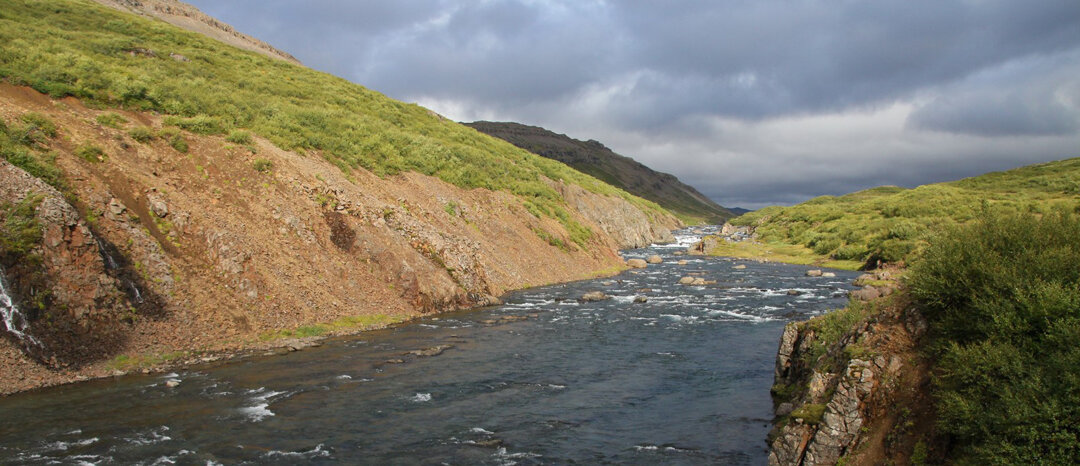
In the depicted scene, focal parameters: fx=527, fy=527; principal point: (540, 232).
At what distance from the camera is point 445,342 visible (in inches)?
1012

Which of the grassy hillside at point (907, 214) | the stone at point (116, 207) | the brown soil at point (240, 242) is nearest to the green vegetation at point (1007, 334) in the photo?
the brown soil at point (240, 242)

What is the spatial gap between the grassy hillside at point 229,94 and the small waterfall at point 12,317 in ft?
59.3

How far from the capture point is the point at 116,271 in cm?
2123

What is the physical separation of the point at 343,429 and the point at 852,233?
263 ft

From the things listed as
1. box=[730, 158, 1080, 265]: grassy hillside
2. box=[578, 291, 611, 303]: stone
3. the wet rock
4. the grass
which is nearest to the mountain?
box=[578, 291, 611, 303]: stone

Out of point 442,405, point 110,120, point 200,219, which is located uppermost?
point 110,120

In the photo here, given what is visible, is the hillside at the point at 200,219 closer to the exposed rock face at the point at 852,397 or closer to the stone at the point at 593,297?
the stone at the point at 593,297

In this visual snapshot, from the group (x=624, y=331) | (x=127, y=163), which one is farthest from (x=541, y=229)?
(x=127, y=163)

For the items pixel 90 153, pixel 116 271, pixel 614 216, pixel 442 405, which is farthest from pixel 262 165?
pixel 614 216

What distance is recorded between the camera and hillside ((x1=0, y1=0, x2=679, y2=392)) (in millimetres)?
19578

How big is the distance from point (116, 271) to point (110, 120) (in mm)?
13415

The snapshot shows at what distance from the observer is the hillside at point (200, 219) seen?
64.2 ft

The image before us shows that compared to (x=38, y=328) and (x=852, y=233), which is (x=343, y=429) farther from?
(x=852, y=233)

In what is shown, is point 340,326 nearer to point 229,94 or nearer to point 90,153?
point 90,153
